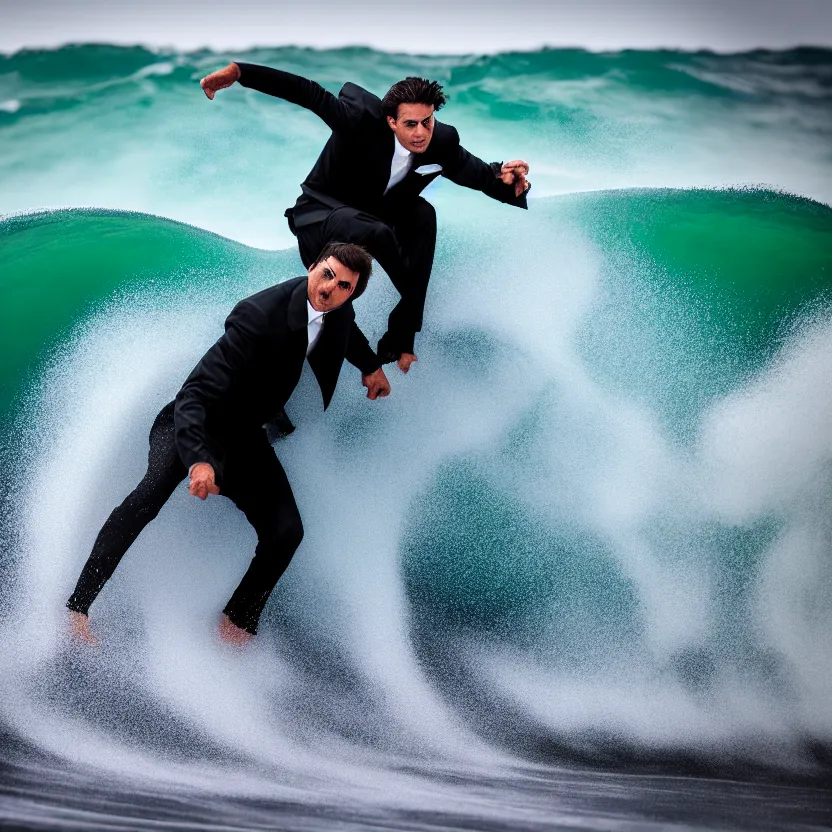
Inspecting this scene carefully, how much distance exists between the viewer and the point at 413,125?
2.48m

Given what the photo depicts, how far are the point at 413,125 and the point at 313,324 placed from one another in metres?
0.61

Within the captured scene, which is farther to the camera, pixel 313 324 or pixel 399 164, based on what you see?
pixel 399 164

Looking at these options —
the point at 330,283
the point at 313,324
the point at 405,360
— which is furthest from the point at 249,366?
the point at 405,360

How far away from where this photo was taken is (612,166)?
310 centimetres

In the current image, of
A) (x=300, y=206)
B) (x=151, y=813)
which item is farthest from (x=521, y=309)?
(x=151, y=813)

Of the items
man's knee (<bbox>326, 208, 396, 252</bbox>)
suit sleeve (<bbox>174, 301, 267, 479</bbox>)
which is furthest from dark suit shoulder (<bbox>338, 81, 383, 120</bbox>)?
suit sleeve (<bbox>174, 301, 267, 479</bbox>)

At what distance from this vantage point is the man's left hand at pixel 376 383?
2.69 meters

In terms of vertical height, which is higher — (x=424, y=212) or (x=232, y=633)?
(x=424, y=212)

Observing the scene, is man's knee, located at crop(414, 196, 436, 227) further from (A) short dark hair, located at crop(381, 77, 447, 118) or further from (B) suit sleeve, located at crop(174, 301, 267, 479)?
(B) suit sleeve, located at crop(174, 301, 267, 479)

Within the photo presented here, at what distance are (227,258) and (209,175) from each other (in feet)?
1.05

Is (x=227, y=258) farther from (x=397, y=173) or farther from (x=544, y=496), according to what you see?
(x=544, y=496)

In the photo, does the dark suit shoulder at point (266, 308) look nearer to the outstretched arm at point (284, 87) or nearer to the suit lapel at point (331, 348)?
the suit lapel at point (331, 348)

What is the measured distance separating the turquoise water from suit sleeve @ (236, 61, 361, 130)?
0.53 metres

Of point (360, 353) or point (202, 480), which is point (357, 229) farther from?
point (202, 480)
